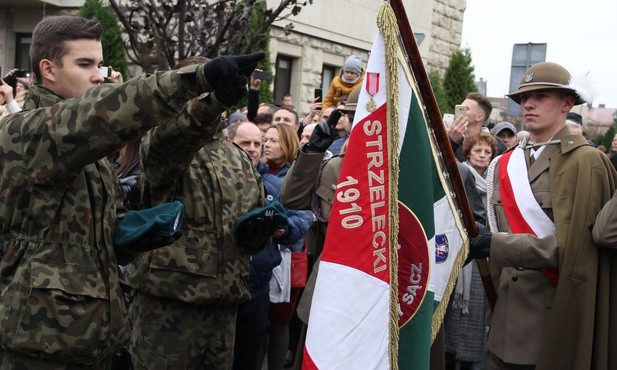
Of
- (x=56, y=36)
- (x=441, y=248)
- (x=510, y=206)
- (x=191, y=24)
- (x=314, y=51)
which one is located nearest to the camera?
(x=56, y=36)

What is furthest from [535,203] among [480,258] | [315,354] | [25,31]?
[25,31]

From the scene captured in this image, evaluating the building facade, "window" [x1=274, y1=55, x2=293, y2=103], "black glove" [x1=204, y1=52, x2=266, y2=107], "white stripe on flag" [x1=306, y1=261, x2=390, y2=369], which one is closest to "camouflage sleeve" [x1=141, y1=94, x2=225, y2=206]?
"black glove" [x1=204, y1=52, x2=266, y2=107]

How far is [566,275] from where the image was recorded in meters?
3.76

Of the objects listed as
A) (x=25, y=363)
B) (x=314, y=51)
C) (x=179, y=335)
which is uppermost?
(x=314, y=51)

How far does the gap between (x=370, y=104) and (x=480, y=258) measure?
1244mm

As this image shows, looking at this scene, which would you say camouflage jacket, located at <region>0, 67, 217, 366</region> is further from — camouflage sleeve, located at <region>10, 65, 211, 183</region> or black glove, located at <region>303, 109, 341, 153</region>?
black glove, located at <region>303, 109, 341, 153</region>

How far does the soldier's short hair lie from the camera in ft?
9.05

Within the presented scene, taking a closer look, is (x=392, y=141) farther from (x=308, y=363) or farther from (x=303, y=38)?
(x=303, y=38)

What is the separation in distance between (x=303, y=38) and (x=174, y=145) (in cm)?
1008

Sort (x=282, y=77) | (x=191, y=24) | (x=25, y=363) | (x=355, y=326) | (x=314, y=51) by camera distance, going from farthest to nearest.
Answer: (x=314, y=51) → (x=282, y=77) → (x=191, y=24) → (x=355, y=326) → (x=25, y=363)

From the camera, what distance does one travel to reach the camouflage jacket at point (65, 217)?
240cm

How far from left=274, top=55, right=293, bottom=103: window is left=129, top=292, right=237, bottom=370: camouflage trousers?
31.4 feet

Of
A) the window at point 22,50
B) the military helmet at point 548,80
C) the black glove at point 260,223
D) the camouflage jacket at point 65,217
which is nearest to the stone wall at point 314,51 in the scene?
the window at point 22,50

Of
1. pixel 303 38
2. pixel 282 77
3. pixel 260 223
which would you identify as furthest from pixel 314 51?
pixel 260 223
